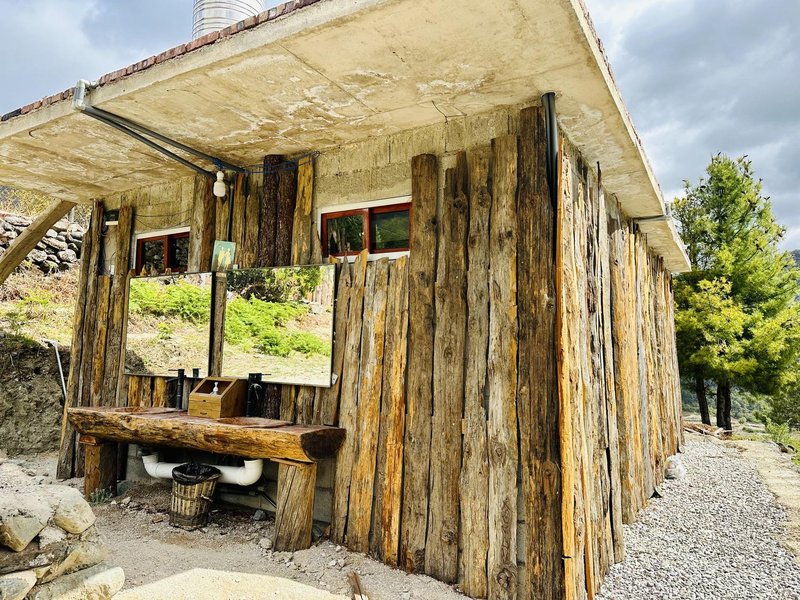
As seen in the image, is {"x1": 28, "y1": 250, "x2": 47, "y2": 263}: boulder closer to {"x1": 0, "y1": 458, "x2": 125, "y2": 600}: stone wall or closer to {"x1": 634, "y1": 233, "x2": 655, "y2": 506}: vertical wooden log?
{"x1": 0, "y1": 458, "x2": 125, "y2": 600}: stone wall

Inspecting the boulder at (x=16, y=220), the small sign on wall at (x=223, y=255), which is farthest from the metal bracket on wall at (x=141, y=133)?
the boulder at (x=16, y=220)

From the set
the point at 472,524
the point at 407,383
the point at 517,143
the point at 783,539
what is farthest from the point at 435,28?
the point at 783,539

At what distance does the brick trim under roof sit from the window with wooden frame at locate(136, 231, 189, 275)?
72.4 inches

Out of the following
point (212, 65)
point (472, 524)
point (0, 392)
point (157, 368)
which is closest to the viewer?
point (212, 65)

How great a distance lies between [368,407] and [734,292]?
15.9 meters

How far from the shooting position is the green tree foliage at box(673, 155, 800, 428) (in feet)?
48.6

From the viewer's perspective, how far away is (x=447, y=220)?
4105mm

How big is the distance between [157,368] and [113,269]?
62.4 inches

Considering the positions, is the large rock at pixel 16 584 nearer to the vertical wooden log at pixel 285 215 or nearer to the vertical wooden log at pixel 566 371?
the vertical wooden log at pixel 566 371

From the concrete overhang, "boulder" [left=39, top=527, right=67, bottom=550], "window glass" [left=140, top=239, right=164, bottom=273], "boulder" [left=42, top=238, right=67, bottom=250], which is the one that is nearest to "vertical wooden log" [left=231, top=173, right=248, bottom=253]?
the concrete overhang

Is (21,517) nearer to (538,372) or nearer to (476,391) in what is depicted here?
(476,391)

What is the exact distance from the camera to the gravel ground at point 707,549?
13.0ft

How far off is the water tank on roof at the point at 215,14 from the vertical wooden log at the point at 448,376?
10.9ft

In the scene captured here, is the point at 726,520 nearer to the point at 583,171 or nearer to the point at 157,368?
the point at 583,171
